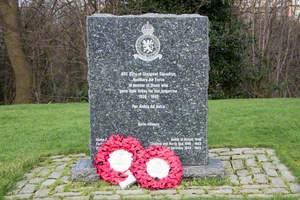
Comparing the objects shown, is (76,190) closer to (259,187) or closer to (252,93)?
(259,187)

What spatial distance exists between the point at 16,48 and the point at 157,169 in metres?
13.0

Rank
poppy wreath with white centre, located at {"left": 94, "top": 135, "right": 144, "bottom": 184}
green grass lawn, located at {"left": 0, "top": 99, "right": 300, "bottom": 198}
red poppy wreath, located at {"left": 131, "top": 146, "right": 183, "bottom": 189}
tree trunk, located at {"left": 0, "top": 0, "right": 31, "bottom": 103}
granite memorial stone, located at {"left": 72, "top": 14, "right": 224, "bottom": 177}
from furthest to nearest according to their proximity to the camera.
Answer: tree trunk, located at {"left": 0, "top": 0, "right": 31, "bottom": 103}
green grass lawn, located at {"left": 0, "top": 99, "right": 300, "bottom": 198}
granite memorial stone, located at {"left": 72, "top": 14, "right": 224, "bottom": 177}
poppy wreath with white centre, located at {"left": 94, "top": 135, "right": 144, "bottom": 184}
red poppy wreath, located at {"left": 131, "top": 146, "right": 183, "bottom": 189}

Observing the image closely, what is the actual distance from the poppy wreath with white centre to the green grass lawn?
1029 mm

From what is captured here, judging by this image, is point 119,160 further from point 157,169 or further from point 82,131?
point 82,131

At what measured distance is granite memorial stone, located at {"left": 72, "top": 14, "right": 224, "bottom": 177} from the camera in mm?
5582

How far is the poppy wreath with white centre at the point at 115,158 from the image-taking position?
5410mm

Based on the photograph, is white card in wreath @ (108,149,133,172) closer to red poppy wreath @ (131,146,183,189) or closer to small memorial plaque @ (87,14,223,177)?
red poppy wreath @ (131,146,183,189)

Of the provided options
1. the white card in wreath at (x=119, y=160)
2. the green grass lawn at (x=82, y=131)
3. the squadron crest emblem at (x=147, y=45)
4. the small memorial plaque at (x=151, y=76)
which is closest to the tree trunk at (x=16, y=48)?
the green grass lawn at (x=82, y=131)

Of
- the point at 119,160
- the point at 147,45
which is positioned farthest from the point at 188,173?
the point at 147,45

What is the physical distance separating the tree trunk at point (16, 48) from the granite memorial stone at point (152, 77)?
12258 mm

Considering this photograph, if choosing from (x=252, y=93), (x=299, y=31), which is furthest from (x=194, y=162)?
(x=299, y=31)

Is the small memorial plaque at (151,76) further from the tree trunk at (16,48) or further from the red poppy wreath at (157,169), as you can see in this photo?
the tree trunk at (16,48)

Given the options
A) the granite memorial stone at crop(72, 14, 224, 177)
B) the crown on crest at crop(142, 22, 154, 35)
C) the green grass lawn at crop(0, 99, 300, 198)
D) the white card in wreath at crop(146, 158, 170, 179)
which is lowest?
the green grass lawn at crop(0, 99, 300, 198)

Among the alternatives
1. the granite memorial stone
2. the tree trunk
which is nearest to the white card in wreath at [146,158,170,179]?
the granite memorial stone
